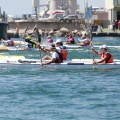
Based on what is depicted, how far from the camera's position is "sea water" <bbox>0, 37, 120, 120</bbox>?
17797 mm

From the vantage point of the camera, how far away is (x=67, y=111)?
18.1 metres

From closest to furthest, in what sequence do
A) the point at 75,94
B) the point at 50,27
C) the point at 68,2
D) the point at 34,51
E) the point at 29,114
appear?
the point at 29,114 < the point at 75,94 < the point at 34,51 < the point at 50,27 < the point at 68,2

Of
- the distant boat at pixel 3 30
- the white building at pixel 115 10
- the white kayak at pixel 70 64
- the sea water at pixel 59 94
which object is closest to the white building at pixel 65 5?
the white building at pixel 115 10

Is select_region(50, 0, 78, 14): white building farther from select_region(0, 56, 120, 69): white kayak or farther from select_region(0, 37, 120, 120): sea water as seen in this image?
select_region(0, 37, 120, 120): sea water

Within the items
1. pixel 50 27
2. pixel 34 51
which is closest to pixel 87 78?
pixel 34 51

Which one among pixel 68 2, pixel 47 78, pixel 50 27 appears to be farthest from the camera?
pixel 68 2

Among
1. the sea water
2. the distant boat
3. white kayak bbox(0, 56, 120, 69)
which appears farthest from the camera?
the distant boat

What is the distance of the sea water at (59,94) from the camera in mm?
17797

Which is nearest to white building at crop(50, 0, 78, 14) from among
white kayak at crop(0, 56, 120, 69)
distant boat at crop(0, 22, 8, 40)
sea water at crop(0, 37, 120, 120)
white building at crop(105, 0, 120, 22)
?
white building at crop(105, 0, 120, 22)

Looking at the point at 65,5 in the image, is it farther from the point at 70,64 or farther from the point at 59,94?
the point at 59,94

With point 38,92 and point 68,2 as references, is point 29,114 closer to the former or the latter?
point 38,92

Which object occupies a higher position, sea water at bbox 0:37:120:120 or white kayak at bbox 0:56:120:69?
white kayak at bbox 0:56:120:69

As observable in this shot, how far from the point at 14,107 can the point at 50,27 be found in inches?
2504

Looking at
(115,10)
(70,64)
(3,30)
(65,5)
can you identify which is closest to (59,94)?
(70,64)
